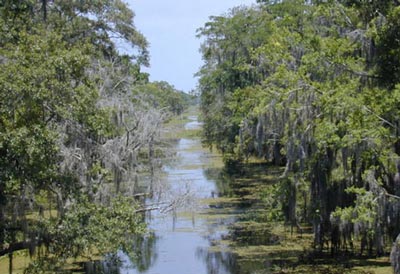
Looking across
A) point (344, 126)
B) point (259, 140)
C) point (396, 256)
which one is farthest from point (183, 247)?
point (396, 256)

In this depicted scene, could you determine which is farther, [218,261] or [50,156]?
[218,261]

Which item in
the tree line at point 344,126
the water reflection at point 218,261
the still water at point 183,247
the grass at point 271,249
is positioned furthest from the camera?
the still water at point 183,247

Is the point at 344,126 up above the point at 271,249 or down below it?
above

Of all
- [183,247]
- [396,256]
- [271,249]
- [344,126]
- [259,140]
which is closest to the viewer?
[396,256]

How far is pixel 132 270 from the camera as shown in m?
18.1

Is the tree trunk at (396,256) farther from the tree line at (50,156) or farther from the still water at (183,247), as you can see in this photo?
the still water at (183,247)

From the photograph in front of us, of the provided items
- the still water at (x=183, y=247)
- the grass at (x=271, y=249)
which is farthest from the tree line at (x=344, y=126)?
the still water at (x=183, y=247)

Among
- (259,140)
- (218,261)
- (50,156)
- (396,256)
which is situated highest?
(259,140)

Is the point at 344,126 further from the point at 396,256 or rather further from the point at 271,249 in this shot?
the point at 271,249

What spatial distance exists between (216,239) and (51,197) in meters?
8.40

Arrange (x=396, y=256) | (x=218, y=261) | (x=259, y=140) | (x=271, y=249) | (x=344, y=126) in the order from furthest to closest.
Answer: (x=259, y=140)
(x=271, y=249)
(x=218, y=261)
(x=344, y=126)
(x=396, y=256)

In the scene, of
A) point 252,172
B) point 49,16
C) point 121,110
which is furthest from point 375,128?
point 252,172

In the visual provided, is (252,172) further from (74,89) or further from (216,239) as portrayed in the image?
(74,89)

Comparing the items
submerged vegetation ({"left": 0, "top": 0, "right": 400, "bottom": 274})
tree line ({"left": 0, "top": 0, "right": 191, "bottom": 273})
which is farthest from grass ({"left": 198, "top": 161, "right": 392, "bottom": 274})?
tree line ({"left": 0, "top": 0, "right": 191, "bottom": 273})
